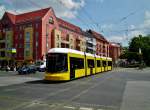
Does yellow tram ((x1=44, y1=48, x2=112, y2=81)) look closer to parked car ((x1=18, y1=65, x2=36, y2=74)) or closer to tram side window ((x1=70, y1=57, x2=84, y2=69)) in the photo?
tram side window ((x1=70, y1=57, x2=84, y2=69))

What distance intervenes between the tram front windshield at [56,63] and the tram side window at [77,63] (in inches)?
61.4

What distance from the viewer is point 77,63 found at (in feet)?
97.5

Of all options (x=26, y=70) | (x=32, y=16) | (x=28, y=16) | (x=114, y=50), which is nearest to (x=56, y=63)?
(x=26, y=70)

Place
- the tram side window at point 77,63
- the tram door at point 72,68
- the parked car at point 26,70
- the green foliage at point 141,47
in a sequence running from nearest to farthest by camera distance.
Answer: the tram door at point 72,68
the tram side window at point 77,63
the parked car at point 26,70
the green foliage at point 141,47

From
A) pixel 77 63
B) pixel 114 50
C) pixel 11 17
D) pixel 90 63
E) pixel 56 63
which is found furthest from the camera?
pixel 114 50

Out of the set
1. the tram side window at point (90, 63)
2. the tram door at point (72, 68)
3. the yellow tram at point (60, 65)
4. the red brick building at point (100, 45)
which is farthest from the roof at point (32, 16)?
the yellow tram at point (60, 65)

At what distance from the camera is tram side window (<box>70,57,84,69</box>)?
27.5 meters

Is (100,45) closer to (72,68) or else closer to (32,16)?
(32,16)

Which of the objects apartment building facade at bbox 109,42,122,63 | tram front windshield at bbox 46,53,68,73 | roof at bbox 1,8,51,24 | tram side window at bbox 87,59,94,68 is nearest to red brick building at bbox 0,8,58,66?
roof at bbox 1,8,51,24

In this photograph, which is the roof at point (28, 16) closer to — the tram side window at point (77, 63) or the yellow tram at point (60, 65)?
the tram side window at point (77, 63)

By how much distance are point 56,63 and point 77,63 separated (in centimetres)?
459

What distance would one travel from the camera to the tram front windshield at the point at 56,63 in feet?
83.1

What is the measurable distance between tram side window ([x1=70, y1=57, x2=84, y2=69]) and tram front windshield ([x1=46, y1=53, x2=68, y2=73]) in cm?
156

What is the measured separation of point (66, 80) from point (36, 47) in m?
53.3
